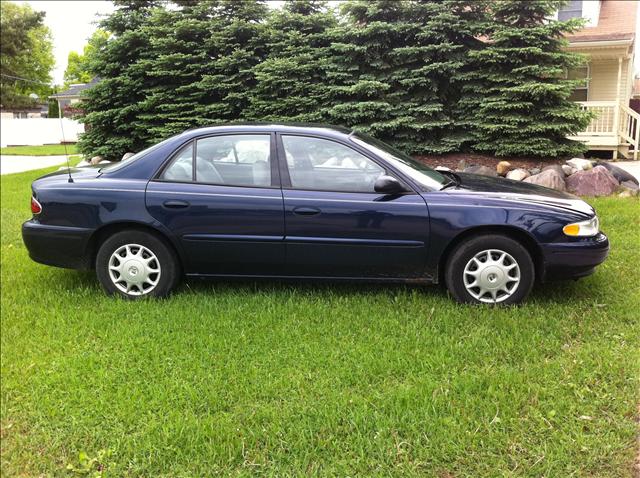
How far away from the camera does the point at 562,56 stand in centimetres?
965

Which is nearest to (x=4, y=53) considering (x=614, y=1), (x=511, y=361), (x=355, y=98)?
(x=511, y=361)

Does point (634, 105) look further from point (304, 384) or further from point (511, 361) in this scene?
point (304, 384)

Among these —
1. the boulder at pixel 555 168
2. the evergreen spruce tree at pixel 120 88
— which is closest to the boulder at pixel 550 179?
the boulder at pixel 555 168

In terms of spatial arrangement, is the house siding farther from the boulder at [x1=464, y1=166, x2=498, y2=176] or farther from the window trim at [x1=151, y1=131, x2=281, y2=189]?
the window trim at [x1=151, y1=131, x2=281, y2=189]

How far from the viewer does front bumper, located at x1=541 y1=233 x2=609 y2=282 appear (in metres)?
4.05

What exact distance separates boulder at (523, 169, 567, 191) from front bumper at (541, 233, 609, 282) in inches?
179

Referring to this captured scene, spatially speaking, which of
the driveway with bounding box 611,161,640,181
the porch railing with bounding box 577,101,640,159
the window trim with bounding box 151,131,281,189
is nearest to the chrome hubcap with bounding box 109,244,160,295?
the window trim with bounding box 151,131,281,189

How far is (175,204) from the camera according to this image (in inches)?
169

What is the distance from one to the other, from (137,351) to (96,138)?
951cm

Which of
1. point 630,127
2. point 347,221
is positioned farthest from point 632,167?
point 347,221

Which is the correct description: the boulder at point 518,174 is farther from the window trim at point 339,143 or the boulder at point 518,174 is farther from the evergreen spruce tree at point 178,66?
the evergreen spruce tree at point 178,66

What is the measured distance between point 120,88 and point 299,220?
878 cm

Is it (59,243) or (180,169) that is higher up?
(180,169)

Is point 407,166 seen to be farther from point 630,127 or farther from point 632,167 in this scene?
point 630,127
